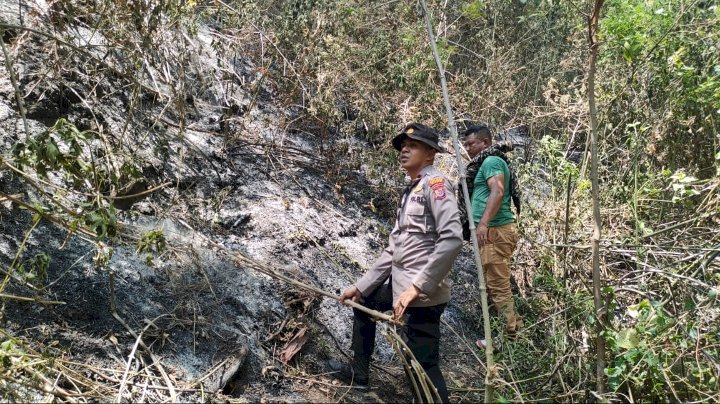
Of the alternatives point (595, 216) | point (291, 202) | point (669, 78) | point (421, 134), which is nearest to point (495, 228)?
point (595, 216)

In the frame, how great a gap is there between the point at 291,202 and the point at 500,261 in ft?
6.11

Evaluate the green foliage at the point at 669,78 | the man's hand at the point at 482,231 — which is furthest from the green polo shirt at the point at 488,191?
the green foliage at the point at 669,78

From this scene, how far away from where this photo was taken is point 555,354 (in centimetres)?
431

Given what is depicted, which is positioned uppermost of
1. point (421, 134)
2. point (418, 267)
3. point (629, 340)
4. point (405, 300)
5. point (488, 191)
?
point (421, 134)

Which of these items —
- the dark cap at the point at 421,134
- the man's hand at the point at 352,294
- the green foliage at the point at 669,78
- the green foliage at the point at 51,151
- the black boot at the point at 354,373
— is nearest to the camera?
the green foliage at the point at 51,151

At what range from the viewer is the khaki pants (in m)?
4.87

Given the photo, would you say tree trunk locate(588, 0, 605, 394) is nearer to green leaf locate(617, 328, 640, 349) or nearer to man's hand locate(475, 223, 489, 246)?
green leaf locate(617, 328, 640, 349)

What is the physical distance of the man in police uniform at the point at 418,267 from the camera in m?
3.30

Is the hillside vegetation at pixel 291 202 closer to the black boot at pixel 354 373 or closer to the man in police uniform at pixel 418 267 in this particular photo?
the black boot at pixel 354 373

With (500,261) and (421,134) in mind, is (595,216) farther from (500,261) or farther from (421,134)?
(500,261)

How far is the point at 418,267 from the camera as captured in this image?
3.43m

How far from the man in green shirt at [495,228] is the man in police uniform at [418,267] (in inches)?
50.1

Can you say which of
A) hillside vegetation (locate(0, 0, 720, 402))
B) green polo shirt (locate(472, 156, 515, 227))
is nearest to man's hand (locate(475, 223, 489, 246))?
green polo shirt (locate(472, 156, 515, 227))

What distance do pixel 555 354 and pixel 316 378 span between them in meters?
1.74
